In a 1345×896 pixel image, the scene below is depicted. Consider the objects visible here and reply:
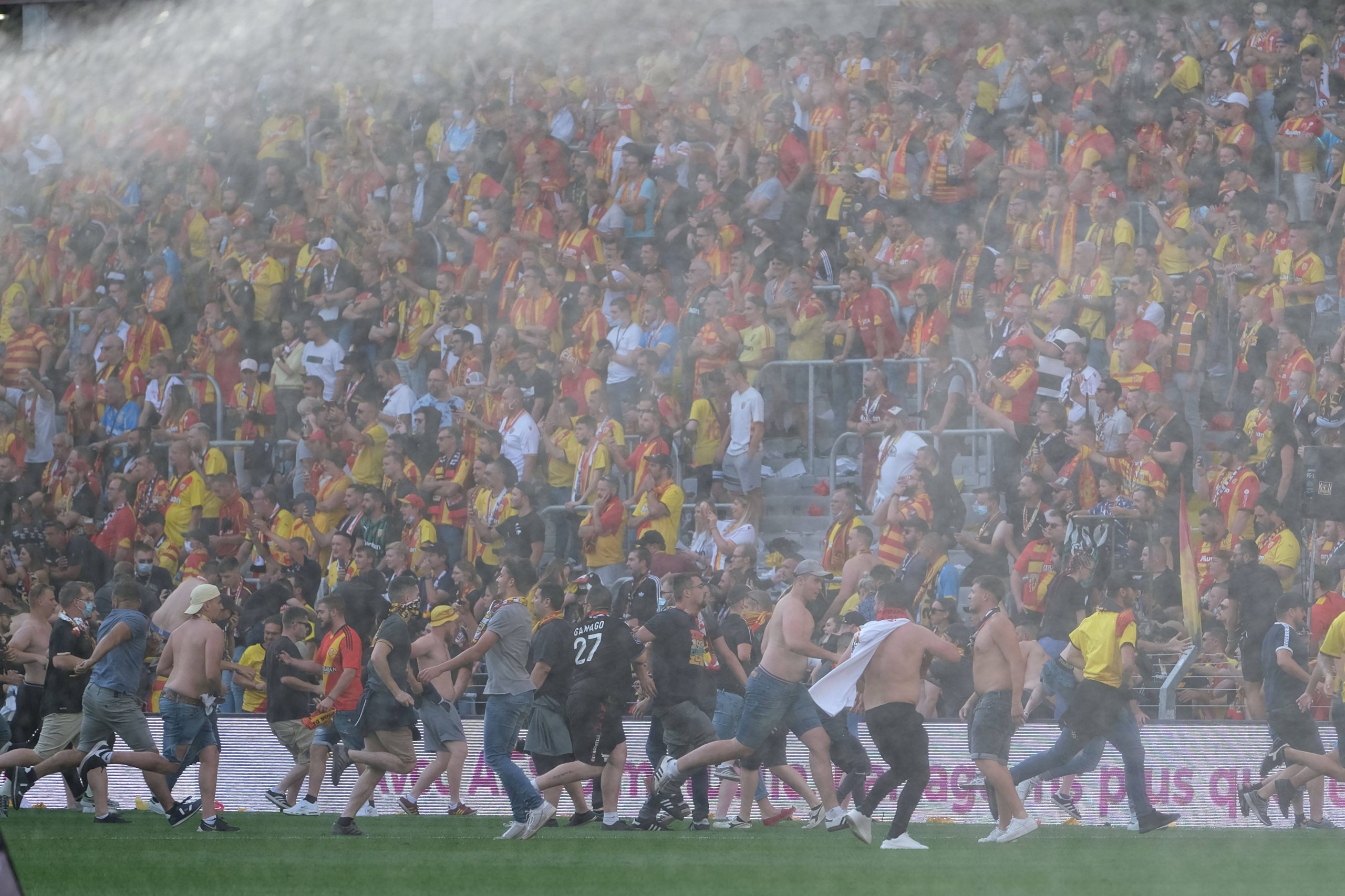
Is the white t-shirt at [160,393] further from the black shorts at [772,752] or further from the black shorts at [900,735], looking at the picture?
the black shorts at [900,735]

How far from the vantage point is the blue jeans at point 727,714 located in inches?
263

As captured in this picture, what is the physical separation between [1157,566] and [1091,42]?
2.86 metres

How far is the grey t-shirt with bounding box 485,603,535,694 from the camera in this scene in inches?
260

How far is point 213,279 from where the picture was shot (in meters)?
8.91

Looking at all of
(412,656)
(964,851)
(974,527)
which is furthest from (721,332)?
(964,851)

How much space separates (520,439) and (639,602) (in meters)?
1.28

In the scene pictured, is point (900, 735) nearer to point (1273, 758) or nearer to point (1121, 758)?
point (1121, 758)

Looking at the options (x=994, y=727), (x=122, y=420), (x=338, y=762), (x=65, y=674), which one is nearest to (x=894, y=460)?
(x=994, y=727)

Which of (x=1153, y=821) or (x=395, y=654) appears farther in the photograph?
(x=395, y=654)

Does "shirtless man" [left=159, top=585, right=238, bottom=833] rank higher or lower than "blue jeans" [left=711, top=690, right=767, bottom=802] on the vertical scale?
higher

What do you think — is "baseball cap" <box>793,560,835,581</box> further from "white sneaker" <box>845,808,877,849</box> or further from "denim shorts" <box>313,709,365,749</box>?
"denim shorts" <box>313,709,365,749</box>

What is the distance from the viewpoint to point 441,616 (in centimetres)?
732

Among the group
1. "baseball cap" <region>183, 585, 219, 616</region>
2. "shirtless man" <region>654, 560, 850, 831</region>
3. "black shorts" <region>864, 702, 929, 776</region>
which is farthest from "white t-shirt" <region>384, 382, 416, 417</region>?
"black shorts" <region>864, 702, 929, 776</region>

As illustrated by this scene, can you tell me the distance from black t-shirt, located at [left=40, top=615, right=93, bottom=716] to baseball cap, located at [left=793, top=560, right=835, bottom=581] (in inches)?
122
